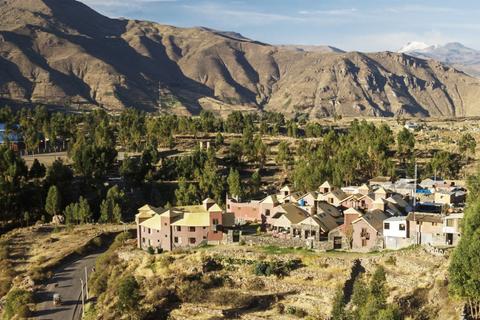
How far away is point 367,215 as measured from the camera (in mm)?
49219

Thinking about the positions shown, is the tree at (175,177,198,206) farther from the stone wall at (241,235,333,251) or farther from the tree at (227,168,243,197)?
the stone wall at (241,235,333,251)

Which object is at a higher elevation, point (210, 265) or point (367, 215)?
point (367, 215)

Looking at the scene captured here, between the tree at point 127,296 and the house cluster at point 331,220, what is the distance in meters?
11.1

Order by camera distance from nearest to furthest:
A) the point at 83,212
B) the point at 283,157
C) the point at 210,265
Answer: the point at 210,265 < the point at 83,212 < the point at 283,157

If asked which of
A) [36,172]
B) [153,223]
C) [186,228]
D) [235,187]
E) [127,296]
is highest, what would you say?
[36,172]

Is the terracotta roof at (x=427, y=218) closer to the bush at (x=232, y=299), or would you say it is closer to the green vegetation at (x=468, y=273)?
the green vegetation at (x=468, y=273)

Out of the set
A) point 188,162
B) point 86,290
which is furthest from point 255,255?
point 188,162

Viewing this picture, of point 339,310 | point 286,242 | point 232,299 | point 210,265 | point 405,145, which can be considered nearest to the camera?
point 339,310

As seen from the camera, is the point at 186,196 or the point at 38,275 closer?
the point at 38,275

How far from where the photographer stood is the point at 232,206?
6275 centimetres

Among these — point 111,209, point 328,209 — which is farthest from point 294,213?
point 111,209

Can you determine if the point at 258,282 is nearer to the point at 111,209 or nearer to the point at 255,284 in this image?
the point at 255,284

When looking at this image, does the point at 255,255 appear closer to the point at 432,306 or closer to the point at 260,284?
the point at 260,284

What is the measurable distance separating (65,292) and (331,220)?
25.2 m
